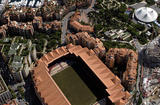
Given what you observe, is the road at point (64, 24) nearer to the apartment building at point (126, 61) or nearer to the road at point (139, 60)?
the apartment building at point (126, 61)

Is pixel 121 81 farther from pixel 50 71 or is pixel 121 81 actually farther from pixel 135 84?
pixel 50 71

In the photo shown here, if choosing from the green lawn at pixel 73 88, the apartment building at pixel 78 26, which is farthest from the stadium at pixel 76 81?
the apartment building at pixel 78 26

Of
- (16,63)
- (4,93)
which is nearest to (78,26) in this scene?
(16,63)

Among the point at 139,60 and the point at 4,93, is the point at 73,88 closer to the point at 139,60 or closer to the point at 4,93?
the point at 4,93

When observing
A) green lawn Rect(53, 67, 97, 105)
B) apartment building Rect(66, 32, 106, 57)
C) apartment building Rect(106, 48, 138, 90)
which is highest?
apartment building Rect(66, 32, 106, 57)

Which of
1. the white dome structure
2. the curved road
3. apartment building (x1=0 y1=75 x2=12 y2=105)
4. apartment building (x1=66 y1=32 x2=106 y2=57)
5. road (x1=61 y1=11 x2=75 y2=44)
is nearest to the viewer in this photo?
apartment building (x1=0 y1=75 x2=12 y2=105)

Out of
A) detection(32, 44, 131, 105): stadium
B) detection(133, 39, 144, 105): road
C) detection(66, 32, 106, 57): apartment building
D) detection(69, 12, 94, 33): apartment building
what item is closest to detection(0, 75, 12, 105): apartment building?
detection(32, 44, 131, 105): stadium

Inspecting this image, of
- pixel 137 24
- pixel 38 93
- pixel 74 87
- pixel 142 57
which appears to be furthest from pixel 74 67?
pixel 137 24

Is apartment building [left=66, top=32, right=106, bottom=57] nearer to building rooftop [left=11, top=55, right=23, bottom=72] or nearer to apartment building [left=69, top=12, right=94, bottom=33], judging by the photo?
apartment building [left=69, top=12, right=94, bottom=33]
